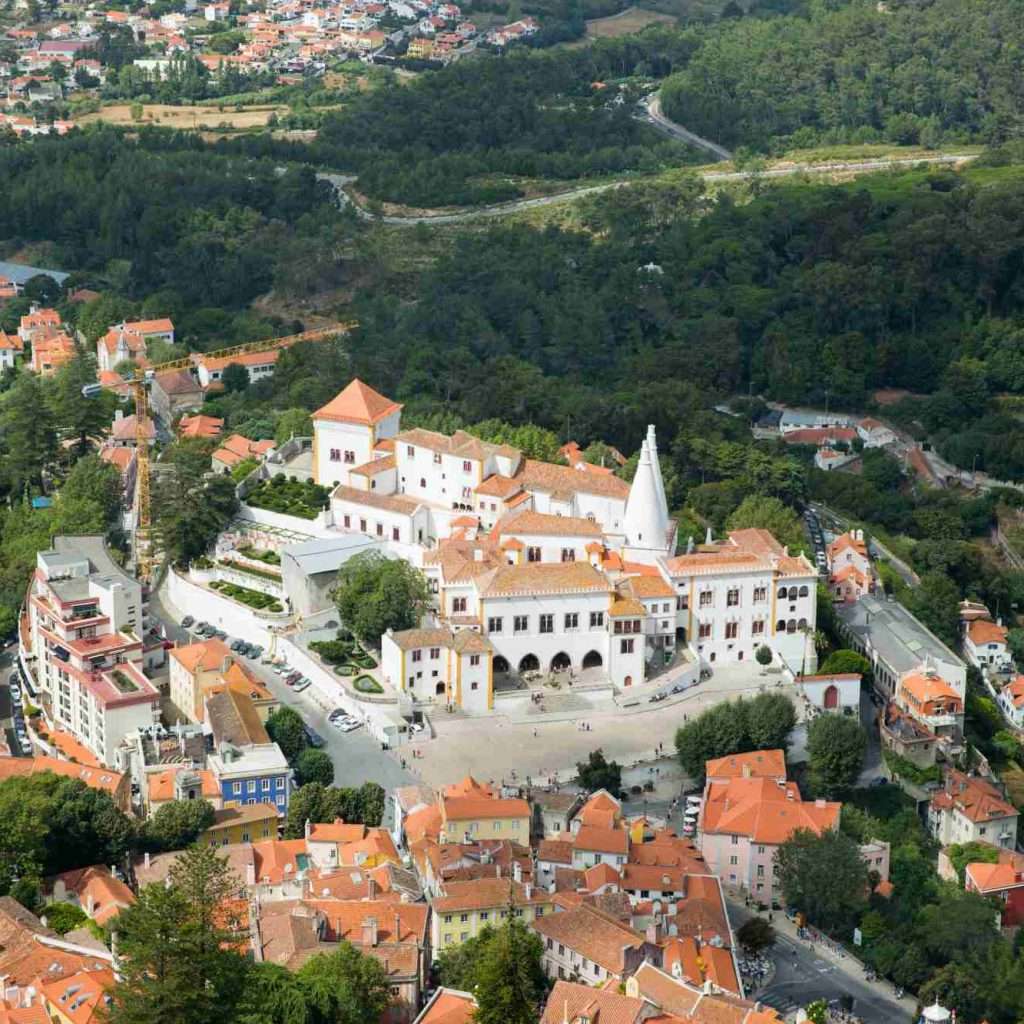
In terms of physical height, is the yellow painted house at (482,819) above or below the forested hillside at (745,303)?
above

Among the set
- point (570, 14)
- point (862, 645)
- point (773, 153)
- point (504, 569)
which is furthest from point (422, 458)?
point (570, 14)

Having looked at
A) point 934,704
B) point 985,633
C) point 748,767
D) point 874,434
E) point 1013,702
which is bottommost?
point 874,434

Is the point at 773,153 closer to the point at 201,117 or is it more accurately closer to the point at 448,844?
the point at 201,117

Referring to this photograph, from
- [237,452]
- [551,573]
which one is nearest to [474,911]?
[551,573]

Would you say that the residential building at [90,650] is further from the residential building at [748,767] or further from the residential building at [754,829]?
the residential building at [754,829]

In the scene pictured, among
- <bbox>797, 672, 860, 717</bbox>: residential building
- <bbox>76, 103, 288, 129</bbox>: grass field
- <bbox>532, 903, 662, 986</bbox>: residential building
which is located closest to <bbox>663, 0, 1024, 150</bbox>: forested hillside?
<bbox>76, 103, 288, 129</bbox>: grass field

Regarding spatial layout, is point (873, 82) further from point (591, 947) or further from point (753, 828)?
point (591, 947)

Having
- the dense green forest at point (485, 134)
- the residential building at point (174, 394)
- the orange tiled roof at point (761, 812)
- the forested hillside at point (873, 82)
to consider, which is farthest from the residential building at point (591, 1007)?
the forested hillside at point (873, 82)
